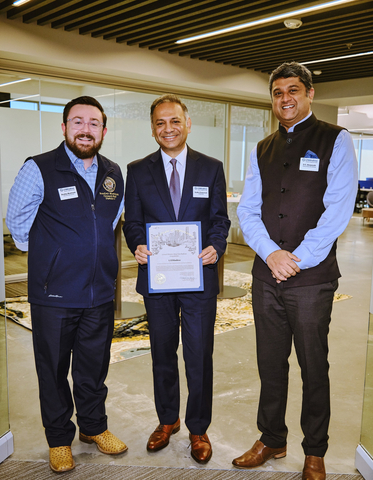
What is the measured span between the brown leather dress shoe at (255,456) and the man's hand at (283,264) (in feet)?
3.12

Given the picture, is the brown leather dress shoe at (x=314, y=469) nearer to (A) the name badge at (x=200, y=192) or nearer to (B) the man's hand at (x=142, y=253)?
(B) the man's hand at (x=142, y=253)

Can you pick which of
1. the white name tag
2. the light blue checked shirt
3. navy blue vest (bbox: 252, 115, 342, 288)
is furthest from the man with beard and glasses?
the white name tag

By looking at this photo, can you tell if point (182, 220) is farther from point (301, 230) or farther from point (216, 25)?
point (216, 25)

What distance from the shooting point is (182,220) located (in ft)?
7.89

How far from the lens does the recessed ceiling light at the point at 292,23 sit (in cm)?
538

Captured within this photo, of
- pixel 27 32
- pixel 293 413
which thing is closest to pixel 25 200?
pixel 293 413

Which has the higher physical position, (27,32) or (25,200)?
(27,32)

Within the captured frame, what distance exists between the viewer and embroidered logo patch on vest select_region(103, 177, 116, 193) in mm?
2434

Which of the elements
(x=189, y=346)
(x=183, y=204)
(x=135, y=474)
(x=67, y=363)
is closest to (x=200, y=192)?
(x=183, y=204)

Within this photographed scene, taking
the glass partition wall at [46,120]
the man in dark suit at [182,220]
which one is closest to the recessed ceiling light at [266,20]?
the glass partition wall at [46,120]

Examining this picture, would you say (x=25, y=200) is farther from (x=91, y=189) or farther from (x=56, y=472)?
(x=56, y=472)

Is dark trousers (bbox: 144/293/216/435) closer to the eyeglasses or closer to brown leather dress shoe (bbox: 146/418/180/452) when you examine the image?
brown leather dress shoe (bbox: 146/418/180/452)

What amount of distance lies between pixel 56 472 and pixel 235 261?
258 inches

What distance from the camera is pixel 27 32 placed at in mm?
5770
